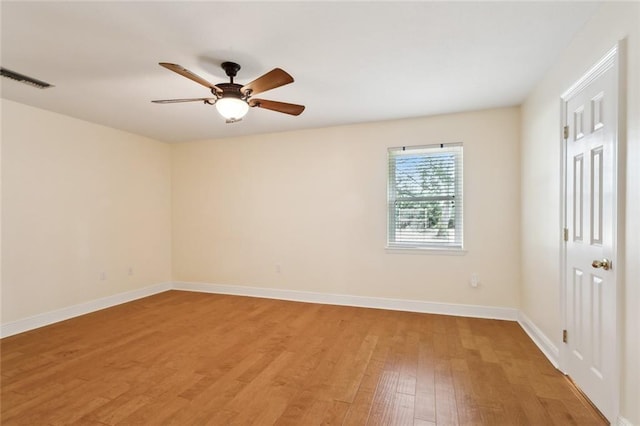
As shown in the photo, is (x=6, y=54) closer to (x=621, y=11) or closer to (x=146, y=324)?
(x=146, y=324)

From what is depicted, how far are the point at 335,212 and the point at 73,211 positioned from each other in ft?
11.2

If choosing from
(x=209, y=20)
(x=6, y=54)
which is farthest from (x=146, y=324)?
(x=209, y=20)

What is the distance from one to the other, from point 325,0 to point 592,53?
176cm

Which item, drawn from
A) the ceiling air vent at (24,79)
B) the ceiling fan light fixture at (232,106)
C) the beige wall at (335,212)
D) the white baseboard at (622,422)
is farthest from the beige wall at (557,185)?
the ceiling air vent at (24,79)

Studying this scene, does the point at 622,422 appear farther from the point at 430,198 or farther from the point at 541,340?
the point at 430,198

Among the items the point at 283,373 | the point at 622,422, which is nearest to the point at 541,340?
the point at 622,422

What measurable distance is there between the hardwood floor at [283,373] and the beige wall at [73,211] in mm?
572

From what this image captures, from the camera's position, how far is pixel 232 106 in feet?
7.79

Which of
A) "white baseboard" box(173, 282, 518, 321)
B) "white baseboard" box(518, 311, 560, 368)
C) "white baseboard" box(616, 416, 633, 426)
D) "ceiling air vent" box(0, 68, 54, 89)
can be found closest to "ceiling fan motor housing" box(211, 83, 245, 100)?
"ceiling air vent" box(0, 68, 54, 89)

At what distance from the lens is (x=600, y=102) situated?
1.92 m

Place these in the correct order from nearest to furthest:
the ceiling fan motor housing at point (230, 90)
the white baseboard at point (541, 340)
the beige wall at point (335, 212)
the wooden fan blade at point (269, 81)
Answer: the wooden fan blade at point (269, 81) → the ceiling fan motor housing at point (230, 90) → the white baseboard at point (541, 340) → the beige wall at point (335, 212)

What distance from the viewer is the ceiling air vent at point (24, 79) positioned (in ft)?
8.53

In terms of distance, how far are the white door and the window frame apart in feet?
4.77

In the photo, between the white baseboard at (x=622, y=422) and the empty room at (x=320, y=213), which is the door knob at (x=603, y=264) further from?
the white baseboard at (x=622, y=422)
